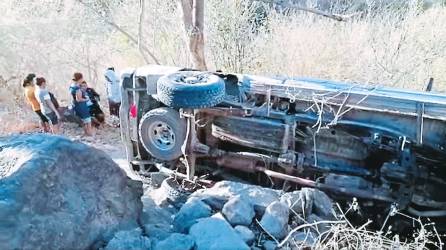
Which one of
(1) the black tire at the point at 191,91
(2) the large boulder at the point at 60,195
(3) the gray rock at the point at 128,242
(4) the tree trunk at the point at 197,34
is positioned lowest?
(3) the gray rock at the point at 128,242

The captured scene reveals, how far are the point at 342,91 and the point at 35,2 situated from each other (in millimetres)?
12060

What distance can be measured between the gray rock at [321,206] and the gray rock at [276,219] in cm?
35

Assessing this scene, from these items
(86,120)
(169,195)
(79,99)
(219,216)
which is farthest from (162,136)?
(86,120)

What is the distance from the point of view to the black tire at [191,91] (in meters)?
4.67

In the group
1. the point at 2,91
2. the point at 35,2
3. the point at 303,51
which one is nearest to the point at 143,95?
the point at 303,51

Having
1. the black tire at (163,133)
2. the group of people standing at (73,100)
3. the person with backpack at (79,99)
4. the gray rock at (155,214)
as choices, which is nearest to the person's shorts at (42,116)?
the group of people standing at (73,100)

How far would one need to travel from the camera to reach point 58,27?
13.5 m

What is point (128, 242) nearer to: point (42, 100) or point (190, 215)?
point (190, 215)

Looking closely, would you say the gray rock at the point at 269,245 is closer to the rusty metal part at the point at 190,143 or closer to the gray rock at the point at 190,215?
the gray rock at the point at 190,215

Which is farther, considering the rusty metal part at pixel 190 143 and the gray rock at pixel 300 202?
the rusty metal part at pixel 190 143

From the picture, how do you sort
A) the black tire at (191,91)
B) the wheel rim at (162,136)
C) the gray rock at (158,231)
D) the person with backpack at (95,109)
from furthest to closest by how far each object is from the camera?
the person with backpack at (95,109)
the wheel rim at (162,136)
the black tire at (191,91)
the gray rock at (158,231)

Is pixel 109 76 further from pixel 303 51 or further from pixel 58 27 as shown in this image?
pixel 58 27

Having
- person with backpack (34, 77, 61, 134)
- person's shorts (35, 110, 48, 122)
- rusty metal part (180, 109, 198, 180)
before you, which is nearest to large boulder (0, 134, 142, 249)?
rusty metal part (180, 109, 198, 180)

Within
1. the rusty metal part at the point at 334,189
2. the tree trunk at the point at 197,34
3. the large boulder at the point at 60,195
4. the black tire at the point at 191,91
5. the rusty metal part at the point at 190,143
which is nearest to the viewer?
the large boulder at the point at 60,195
